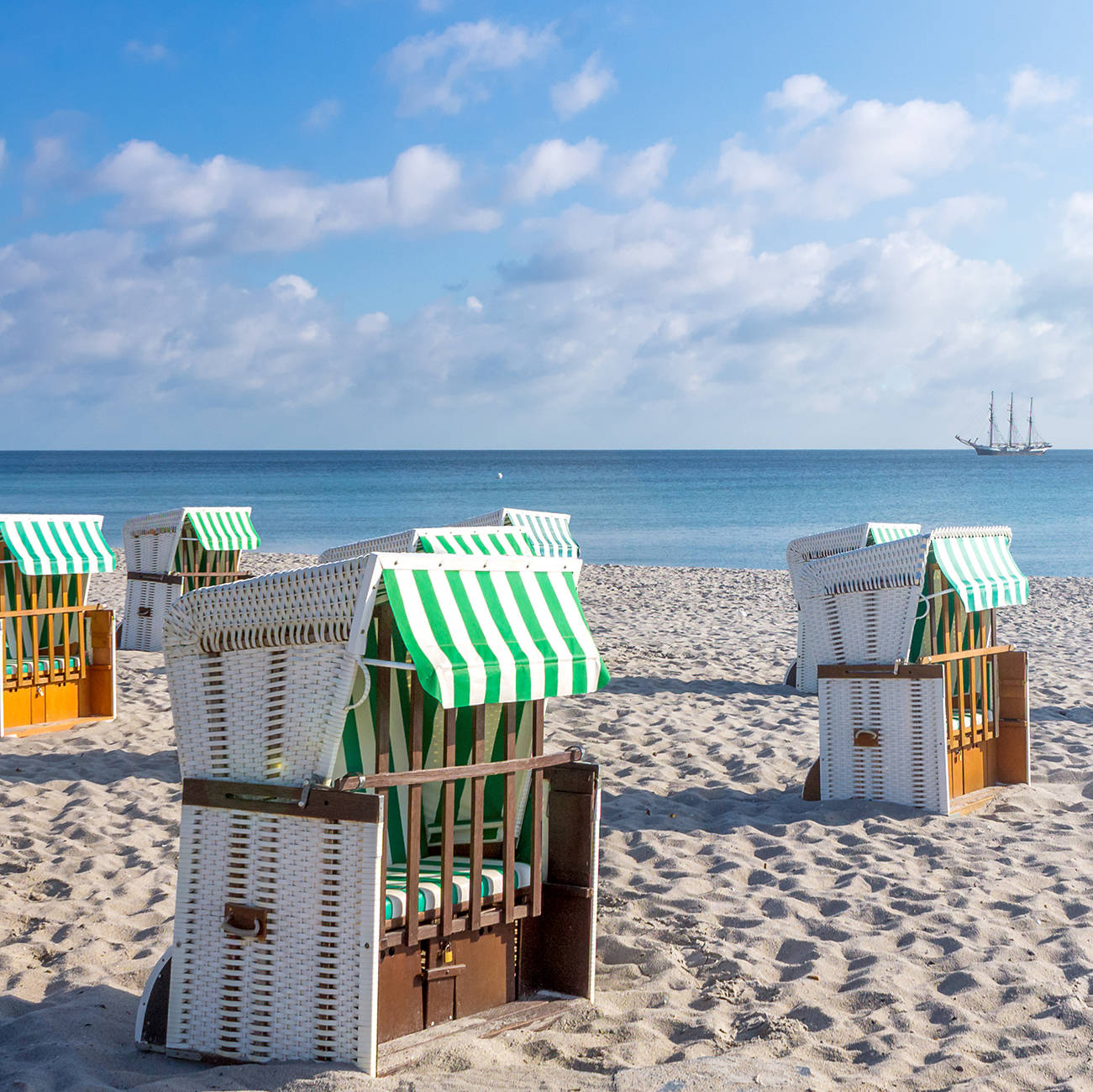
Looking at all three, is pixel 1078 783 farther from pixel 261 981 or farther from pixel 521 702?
pixel 261 981

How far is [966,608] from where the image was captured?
5.95 m

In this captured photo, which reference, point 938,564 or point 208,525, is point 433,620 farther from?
point 208,525

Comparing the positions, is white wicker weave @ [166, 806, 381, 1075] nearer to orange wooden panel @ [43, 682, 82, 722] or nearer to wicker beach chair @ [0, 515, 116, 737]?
wicker beach chair @ [0, 515, 116, 737]

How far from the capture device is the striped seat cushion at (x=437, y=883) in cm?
316

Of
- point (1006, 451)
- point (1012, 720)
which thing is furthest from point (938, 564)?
point (1006, 451)

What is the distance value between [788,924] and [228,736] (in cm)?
238

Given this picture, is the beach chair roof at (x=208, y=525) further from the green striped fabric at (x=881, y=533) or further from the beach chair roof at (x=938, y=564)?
the beach chair roof at (x=938, y=564)

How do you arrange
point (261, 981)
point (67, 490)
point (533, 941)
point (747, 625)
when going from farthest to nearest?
point (67, 490), point (747, 625), point (533, 941), point (261, 981)

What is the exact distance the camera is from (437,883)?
3.31 metres

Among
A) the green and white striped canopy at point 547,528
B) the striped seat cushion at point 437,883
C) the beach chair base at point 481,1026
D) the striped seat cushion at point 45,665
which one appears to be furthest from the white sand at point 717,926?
the green and white striped canopy at point 547,528

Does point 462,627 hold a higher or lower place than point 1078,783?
higher

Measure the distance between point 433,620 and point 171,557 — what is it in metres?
8.41

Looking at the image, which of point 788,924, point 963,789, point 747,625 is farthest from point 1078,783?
point 747,625

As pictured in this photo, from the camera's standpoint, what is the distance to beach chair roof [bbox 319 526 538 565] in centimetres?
498
